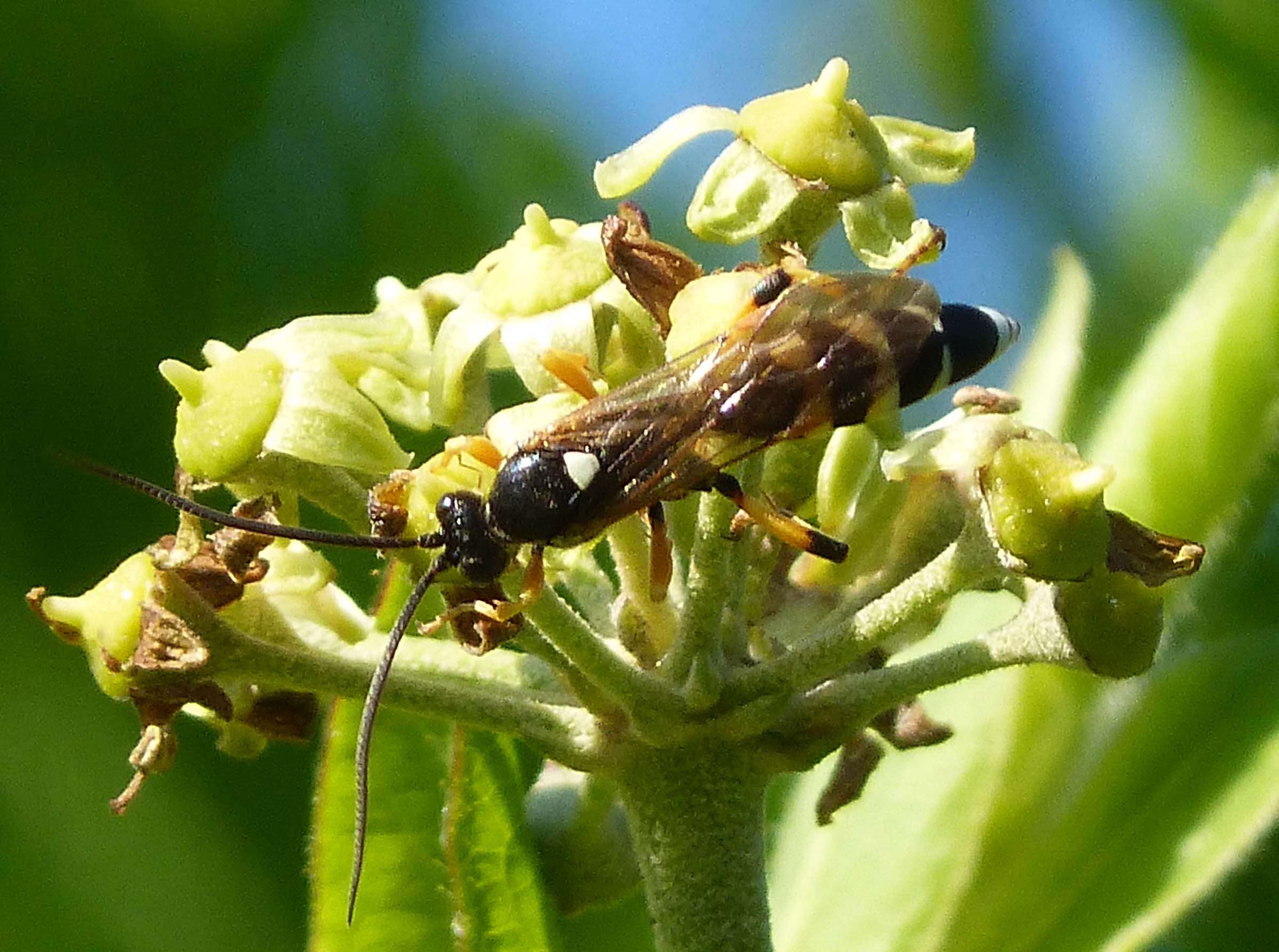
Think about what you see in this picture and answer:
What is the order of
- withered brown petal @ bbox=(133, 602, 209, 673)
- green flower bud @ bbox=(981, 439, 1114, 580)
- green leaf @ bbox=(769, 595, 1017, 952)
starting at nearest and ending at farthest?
green flower bud @ bbox=(981, 439, 1114, 580)
withered brown petal @ bbox=(133, 602, 209, 673)
green leaf @ bbox=(769, 595, 1017, 952)

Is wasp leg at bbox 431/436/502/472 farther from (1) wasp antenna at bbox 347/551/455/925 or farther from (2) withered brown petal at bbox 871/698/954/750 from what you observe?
(2) withered brown petal at bbox 871/698/954/750

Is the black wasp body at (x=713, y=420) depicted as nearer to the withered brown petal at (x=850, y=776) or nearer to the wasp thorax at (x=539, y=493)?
the wasp thorax at (x=539, y=493)

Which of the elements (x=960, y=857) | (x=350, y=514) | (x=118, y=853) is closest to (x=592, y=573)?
(x=350, y=514)

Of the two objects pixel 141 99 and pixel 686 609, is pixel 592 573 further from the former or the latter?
pixel 141 99

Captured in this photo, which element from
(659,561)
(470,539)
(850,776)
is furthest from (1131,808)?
(470,539)

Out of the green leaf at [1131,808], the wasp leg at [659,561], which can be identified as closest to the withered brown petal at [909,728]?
the wasp leg at [659,561]

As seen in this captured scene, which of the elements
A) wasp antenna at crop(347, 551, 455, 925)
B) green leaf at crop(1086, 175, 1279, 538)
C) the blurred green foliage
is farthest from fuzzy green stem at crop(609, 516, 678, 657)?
the blurred green foliage
